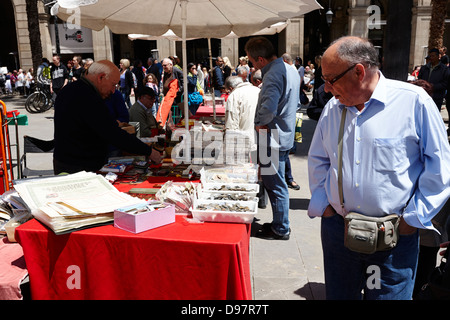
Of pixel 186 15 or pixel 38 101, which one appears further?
pixel 38 101

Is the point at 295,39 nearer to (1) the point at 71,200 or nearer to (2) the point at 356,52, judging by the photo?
(1) the point at 71,200

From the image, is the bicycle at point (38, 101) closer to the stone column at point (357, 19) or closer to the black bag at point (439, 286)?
the black bag at point (439, 286)

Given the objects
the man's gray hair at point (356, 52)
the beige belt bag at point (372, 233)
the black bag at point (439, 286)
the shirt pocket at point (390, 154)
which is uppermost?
the man's gray hair at point (356, 52)

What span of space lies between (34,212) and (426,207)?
85.9 inches

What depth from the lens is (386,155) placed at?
1.96 meters

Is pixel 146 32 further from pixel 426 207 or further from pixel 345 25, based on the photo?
pixel 345 25

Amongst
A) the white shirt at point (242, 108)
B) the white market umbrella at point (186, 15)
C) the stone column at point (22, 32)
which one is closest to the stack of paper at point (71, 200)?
the white market umbrella at point (186, 15)

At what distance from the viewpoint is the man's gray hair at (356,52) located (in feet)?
6.36

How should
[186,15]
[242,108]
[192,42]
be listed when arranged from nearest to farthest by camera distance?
1. [186,15]
2. [242,108]
3. [192,42]

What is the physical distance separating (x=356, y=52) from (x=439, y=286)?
1.27 meters

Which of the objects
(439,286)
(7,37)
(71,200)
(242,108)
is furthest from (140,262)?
(7,37)

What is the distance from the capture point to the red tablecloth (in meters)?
2.29

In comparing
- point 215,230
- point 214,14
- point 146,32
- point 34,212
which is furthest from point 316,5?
point 34,212
